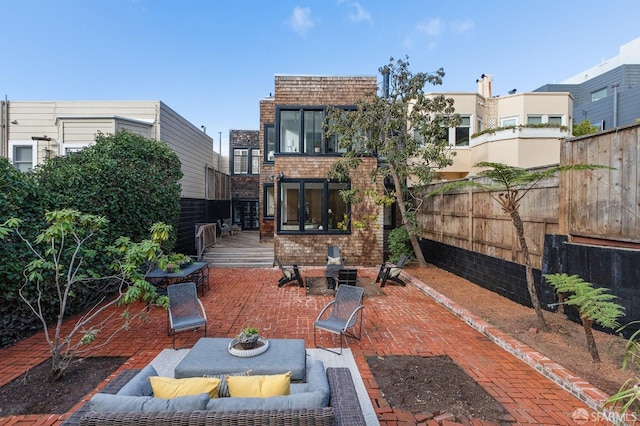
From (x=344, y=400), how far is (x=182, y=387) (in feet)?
4.39

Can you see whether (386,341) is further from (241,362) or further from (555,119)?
(555,119)

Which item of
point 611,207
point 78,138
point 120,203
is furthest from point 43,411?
point 78,138

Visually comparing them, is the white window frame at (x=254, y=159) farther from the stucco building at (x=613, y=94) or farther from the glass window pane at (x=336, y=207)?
the stucco building at (x=613, y=94)

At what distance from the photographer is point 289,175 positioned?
39.2ft

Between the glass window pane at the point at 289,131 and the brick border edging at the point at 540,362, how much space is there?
26.4ft

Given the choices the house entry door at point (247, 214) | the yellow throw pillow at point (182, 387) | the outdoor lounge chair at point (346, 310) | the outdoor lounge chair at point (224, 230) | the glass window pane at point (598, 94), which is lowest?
the outdoor lounge chair at point (346, 310)

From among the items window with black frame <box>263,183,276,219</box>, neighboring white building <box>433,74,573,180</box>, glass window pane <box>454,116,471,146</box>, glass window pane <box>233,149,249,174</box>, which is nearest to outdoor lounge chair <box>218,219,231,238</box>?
window with black frame <box>263,183,276,219</box>

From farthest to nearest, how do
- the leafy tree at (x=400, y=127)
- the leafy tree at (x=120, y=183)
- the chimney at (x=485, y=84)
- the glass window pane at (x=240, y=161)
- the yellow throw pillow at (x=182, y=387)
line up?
1. the glass window pane at (x=240, y=161)
2. the chimney at (x=485, y=84)
3. the leafy tree at (x=400, y=127)
4. the leafy tree at (x=120, y=183)
5. the yellow throw pillow at (x=182, y=387)

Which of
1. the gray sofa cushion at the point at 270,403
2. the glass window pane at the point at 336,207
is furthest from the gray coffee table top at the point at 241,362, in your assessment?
the glass window pane at the point at 336,207

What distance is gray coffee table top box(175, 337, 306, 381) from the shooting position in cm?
345

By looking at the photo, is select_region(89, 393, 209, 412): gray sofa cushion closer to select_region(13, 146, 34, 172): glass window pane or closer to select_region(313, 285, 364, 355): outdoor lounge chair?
select_region(313, 285, 364, 355): outdoor lounge chair

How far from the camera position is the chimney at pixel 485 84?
17.6m

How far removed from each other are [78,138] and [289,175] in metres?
7.56

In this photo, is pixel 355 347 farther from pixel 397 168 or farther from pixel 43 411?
pixel 397 168
